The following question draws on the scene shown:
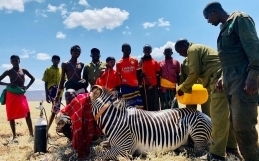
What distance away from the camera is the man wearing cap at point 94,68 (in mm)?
8134

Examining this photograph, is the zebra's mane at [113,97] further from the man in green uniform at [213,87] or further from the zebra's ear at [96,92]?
the man in green uniform at [213,87]

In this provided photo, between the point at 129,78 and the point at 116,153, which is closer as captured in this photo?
the point at 116,153

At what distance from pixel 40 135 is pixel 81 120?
3.76ft

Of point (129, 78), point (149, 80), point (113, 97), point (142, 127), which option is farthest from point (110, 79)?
point (142, 127)

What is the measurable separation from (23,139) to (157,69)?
4.25 m

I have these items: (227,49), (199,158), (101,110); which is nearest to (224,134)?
(199,158)

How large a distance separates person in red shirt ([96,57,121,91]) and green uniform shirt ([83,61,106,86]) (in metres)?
0.34

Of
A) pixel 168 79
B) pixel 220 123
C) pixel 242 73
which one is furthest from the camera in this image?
pixel 168 79

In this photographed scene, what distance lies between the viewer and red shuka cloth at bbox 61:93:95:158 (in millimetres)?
5180

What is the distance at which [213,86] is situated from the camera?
4.89 m

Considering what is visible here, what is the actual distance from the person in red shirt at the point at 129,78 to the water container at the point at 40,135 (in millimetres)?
2543

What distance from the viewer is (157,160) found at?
480 centimetres

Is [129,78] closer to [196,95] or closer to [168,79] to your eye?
[168,79]

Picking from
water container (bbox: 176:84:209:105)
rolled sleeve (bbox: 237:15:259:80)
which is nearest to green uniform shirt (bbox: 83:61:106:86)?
water container (bbox: 176:84:209:105)
